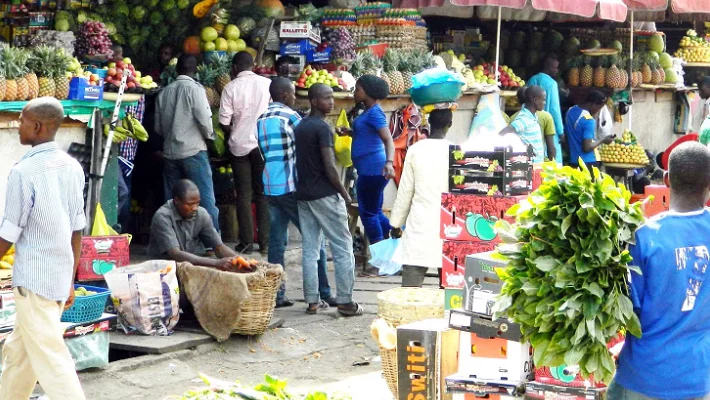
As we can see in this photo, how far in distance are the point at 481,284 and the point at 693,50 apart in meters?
14.4

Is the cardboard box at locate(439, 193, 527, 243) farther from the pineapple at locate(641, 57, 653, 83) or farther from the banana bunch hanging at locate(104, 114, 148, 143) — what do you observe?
the pineapple at locate(641, 57, 653, 83)

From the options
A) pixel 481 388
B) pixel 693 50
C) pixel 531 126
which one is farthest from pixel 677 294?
pixel 693 50

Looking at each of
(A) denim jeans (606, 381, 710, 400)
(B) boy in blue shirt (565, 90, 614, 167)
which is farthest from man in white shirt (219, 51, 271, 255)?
(A) denim jeans (606, 381, 710, 400)

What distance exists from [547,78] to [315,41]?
353cm

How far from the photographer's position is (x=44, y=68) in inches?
351

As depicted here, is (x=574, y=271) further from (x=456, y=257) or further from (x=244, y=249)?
(x=244, y=249)

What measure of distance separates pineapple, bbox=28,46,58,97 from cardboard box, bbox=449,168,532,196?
3.43 metres

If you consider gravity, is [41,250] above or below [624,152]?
above

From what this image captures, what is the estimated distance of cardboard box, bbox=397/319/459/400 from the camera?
6.29m

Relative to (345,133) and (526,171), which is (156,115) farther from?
(526,171)

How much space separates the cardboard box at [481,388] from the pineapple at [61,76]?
4388mm

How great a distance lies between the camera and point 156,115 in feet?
34.6

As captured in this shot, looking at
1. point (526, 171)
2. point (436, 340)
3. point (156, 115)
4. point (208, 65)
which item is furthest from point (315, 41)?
point (436, 340)

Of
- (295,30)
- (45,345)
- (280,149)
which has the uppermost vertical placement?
(295,30)
